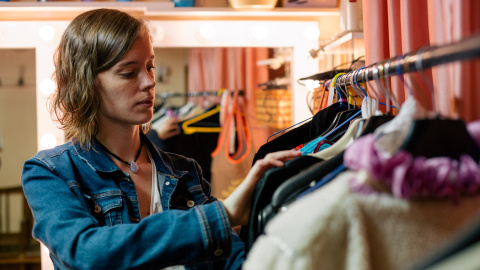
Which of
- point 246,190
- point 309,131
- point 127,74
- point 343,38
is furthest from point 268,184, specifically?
point 343,38

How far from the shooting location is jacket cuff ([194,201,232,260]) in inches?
29.7

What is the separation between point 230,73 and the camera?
2.02 m

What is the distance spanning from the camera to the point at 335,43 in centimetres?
165

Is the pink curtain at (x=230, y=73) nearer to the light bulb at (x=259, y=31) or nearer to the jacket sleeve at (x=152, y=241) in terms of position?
the light bulb at (x=259, y=31)

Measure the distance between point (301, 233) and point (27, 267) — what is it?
1.71m

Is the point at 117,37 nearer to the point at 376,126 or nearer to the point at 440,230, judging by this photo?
the point at 376,126

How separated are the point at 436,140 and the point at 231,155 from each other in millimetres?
1436

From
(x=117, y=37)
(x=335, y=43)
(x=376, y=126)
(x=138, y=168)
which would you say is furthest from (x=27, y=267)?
(x=376, y=126)

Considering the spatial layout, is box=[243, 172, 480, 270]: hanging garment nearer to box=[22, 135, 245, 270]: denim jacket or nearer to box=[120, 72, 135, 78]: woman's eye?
box=[22, 135, 245, 270]: denim jacket

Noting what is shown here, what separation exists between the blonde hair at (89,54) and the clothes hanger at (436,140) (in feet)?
2.20

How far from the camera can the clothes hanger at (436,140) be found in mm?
567

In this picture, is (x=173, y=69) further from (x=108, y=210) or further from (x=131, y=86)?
(x=108, y=210)

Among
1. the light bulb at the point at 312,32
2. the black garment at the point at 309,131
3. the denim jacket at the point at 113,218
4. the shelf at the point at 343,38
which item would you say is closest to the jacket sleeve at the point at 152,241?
the denim jacket at the point at 113,218

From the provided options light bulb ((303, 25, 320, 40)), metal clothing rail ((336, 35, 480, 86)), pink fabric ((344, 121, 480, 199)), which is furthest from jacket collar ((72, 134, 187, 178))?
light bulb ((303, 25, 320, 40))
